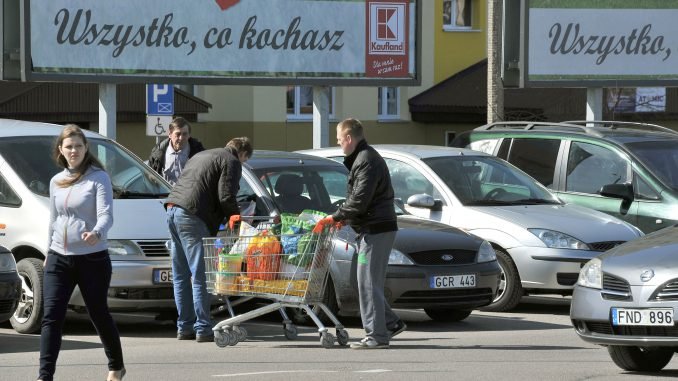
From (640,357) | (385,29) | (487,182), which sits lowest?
(640,357)

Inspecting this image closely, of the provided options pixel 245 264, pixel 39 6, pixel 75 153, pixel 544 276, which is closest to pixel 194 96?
pixel 39 6

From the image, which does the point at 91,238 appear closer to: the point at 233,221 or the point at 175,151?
the point at 233,221

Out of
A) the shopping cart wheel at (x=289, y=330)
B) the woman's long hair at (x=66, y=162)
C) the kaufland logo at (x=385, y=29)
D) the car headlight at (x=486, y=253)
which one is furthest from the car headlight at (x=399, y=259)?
the kaufland logo at (x=385, y=29)

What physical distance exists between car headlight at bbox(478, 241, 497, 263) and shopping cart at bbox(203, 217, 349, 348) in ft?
7.17

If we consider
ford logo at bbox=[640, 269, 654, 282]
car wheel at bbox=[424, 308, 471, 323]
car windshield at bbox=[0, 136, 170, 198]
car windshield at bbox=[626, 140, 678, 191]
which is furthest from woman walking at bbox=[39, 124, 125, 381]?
car windshield at bbox=[626, 140, 678, 191]

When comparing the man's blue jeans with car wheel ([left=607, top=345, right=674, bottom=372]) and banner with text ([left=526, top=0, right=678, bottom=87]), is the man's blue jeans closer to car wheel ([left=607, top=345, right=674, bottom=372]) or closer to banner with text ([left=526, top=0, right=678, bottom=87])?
car wheel ([left=607, top=345, right=674, bottom=372])

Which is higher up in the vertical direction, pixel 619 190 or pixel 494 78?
pixel 494 78

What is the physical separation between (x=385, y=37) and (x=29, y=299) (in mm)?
10201

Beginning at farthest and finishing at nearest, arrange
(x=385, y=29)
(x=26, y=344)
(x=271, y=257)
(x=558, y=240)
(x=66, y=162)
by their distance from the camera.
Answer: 1. (x=385, y=29)
2. (x=558, y=240)
3. (x=26, y=344)
4. (x=271, y=257)
5. (x=66, y=162)

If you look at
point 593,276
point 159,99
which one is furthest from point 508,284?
point 159,99

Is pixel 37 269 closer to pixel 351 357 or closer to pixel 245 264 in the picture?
pixel 245 264

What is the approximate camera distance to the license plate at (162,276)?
1241 cm

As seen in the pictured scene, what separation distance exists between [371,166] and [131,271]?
2.22 meters

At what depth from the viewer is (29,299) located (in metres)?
12.4
